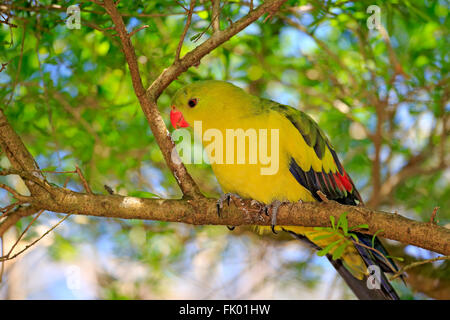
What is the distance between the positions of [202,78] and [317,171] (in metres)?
1.37

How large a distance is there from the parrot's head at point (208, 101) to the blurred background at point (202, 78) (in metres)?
0.24

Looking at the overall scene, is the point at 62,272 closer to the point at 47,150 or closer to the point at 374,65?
the point at 47,150

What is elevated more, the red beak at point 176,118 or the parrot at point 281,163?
the red beak at point 176,118

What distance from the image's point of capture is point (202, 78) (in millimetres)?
3889

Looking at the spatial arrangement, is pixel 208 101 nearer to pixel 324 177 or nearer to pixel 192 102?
pixel 192 102

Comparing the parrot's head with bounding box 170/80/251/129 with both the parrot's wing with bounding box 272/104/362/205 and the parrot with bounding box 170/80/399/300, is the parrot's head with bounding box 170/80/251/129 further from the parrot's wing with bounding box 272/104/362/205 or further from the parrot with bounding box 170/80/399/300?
the parrot's wing with bounding box 272/104/362/205

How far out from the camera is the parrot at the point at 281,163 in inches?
119

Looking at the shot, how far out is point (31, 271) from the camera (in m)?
5.73

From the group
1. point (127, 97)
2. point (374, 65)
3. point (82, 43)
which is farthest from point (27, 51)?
point (374, 65)
